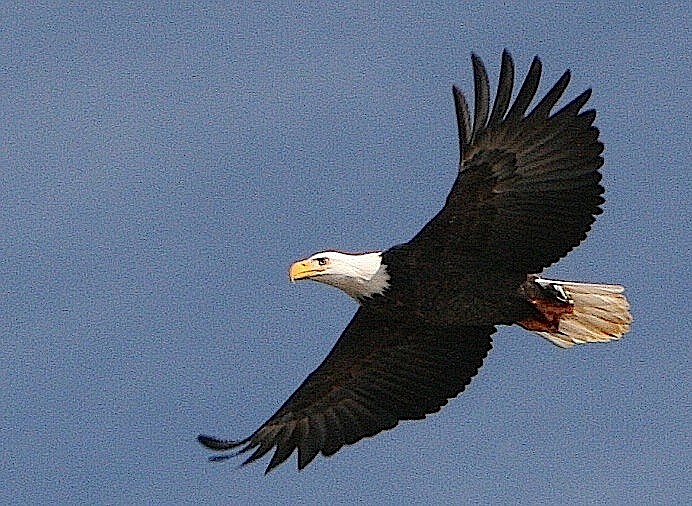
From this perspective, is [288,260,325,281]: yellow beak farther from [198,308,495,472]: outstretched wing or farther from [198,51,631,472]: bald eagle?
[198,308,495,472]: outstretched wing

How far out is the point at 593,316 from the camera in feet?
47.5

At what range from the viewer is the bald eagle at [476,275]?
13.2 m

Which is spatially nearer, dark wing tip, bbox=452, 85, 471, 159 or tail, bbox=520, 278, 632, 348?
dark wing tip, bbox=452, 85, 471, 159

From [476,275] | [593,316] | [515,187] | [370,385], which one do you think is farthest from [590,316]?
[370,385]

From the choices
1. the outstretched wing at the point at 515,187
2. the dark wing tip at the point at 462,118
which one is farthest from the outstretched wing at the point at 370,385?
the dark wing tip at the point at 462,118

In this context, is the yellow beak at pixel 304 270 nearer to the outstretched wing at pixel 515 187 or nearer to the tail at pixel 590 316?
the outstretched wing at pixel 515 187

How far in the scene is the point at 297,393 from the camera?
14836 mm

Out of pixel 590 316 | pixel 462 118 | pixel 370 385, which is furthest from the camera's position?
pixel 370 385

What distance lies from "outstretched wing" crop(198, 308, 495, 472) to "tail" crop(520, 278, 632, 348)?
0.54m

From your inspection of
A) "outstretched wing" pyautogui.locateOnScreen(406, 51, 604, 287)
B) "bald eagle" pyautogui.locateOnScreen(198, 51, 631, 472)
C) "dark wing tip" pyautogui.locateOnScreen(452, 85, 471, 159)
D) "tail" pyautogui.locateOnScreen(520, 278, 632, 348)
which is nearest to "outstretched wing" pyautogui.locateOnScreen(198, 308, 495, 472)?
"bald eagle" pyautogui.locateOnScreen(198, 51, 631, 472)

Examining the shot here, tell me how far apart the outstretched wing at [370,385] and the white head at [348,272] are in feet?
2.39

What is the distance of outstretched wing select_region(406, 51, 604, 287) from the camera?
13195 millimetres

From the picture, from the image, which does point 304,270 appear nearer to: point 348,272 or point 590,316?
point 348,272

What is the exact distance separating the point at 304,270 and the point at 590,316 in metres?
2.20
